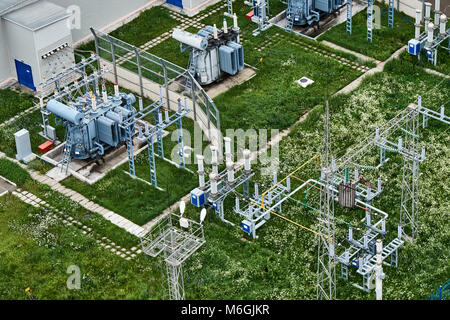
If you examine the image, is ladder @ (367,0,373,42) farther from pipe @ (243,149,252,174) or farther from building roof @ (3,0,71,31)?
building roof @ (3,0,71,31)

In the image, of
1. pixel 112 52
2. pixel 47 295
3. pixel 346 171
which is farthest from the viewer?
pixel 112 52

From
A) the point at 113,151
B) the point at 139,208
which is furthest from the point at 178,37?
the point at 139,208

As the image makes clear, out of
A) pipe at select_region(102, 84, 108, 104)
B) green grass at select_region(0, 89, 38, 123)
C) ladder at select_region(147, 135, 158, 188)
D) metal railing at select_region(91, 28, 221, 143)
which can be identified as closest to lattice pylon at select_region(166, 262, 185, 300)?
ladder at select_region(147, 135, 158, 188)

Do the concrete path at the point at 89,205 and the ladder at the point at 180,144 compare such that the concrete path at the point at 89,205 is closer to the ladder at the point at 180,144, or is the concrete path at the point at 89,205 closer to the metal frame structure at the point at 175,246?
the metal frame structure at the point at 175,246

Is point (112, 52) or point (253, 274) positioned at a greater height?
point (112, 52)

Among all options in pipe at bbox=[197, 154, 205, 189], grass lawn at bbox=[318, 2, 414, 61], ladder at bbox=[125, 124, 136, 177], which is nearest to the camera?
pipe at bbox=[197, 154, 205, 189]

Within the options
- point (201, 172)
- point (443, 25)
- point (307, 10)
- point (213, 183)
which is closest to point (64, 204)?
point (201, 172)

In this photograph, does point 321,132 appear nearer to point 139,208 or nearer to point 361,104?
point 361,104
